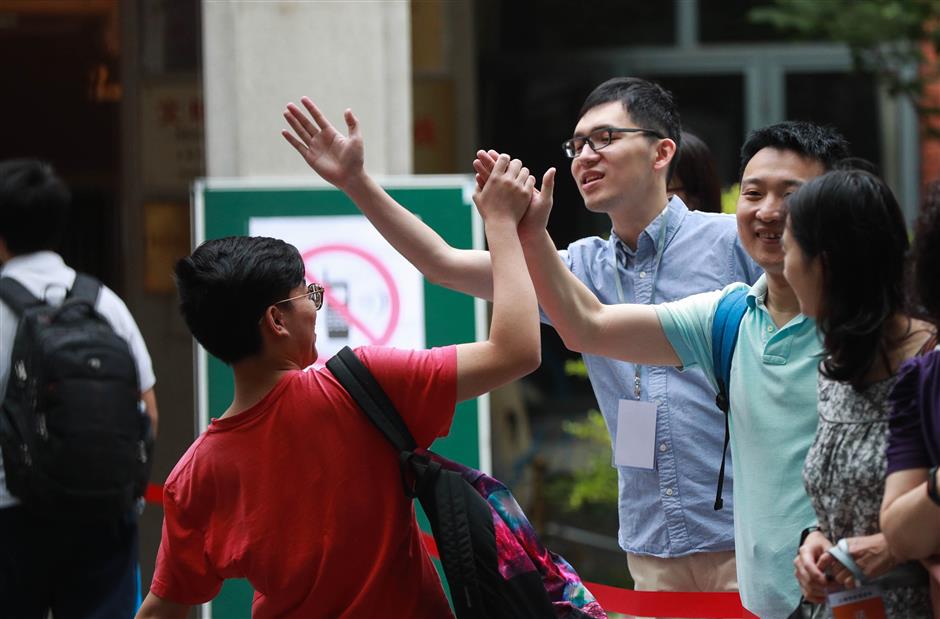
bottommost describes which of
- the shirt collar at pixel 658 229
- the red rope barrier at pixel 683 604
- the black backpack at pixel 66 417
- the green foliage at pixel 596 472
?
the green foliage at pixel 596 472

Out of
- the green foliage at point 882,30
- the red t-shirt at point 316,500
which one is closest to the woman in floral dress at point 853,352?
the red t-shirt at point 316,500

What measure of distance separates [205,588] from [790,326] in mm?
1271

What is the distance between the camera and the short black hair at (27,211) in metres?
4.62

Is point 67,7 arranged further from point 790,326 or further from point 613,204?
point 790,326

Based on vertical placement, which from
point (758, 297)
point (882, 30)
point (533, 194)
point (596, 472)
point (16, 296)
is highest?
point (882, 30)

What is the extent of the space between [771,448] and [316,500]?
0.90m

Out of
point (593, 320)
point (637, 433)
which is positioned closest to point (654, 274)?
point (637, 433)

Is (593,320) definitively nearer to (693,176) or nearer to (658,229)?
(658,229)

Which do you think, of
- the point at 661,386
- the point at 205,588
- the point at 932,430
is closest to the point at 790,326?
the point at 932,430

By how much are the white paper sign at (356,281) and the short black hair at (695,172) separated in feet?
4.53

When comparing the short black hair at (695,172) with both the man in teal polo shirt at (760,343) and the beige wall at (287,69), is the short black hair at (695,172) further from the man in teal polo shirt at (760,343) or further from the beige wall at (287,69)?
the beige wall at (287,69)

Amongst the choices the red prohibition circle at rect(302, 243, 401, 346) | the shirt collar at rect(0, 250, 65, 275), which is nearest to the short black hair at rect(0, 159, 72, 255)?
the shirt collar at rect(0, 250, 65, 275)

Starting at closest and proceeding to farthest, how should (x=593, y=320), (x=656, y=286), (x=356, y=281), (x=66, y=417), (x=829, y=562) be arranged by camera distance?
(x=829, y=562) → (x=593, y=320) → (x=656, y=286) → (x=66, y=417) → (x=356, y=281)

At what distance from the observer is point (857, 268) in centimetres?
246
